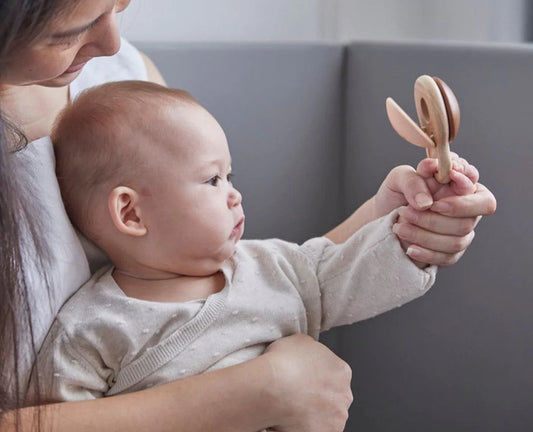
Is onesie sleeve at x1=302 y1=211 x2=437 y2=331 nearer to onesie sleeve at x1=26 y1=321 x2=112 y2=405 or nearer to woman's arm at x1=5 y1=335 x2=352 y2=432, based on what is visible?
woman's arm at x1=5 y1=335 x2=352 y2=432

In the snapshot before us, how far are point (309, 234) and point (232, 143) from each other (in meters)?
0.18

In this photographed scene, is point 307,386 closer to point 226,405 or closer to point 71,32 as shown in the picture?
point 226,405

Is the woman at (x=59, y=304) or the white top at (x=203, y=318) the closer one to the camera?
the woman at (x=59, y=304)

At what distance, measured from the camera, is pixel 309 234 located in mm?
1390

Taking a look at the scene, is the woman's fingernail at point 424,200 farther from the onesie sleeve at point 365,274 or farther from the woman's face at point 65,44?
the woman's face at point 65,44

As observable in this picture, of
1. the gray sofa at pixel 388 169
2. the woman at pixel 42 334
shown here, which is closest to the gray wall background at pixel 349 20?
the gray sofa at pixel 388 169

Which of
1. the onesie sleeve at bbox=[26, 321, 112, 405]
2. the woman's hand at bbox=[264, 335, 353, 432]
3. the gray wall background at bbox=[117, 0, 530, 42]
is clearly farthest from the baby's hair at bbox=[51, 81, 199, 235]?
the gray wall background at bbox=[117, 0, 530, 42]

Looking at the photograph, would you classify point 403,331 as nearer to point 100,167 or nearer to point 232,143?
point 232,143

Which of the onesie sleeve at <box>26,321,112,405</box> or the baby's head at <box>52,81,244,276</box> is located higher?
the baby's head at <box>52,81,244,276</box>

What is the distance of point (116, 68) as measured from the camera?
3.56 ft

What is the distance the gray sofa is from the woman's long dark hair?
0.56 m

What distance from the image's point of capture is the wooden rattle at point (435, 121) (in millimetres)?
772

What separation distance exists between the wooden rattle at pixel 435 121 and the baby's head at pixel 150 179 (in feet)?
0.60

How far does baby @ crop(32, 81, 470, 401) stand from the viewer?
845 mm
